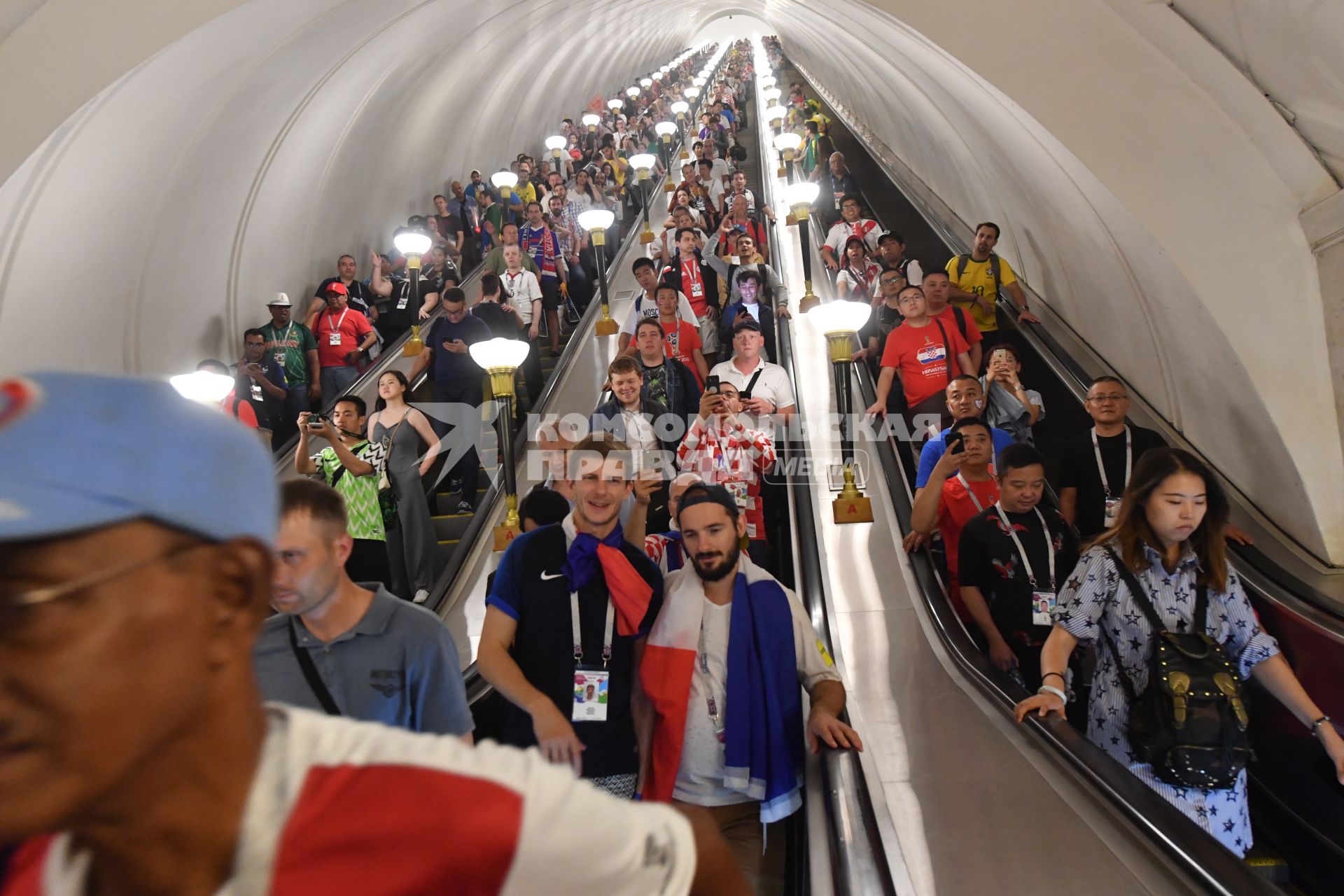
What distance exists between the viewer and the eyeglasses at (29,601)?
651mm

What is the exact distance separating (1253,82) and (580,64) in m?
21.7

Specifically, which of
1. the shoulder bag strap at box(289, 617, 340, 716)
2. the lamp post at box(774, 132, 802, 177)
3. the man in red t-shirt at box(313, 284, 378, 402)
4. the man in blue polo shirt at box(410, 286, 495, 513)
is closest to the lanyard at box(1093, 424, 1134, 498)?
the shoulder bag strap at box(289, 617, 340, 716)

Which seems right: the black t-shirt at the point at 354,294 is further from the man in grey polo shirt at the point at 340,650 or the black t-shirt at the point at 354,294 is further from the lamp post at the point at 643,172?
the man in grey polo shirt at the point at 340,650

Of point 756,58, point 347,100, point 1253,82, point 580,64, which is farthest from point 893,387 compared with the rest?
point 756,58

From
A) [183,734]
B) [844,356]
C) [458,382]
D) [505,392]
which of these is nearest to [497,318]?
[458,382]

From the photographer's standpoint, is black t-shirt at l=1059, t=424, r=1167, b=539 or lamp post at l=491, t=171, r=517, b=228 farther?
lamp post at l=491, t=171, r=517, b=228

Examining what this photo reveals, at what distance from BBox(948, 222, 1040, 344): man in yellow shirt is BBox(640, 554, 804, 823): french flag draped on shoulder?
6.40 meters

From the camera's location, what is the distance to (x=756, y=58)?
135 ft

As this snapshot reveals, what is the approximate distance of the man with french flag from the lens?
10.0ft

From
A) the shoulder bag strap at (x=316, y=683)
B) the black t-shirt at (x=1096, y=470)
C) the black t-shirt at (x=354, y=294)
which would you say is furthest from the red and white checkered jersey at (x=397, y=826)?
the black t-shirt at (x=354, y=294)

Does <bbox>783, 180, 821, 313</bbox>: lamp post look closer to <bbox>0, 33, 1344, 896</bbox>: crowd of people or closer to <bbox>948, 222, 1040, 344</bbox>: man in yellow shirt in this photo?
<bbox>0, 33, 1344, 896</bbox>: crowd of people

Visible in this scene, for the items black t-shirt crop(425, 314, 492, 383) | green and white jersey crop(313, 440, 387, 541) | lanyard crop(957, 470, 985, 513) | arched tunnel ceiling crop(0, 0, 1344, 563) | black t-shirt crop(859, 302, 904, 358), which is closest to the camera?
lanyard crop(957, 470, 985, 513)

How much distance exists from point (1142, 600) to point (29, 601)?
124 inches

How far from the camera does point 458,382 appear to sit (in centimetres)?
816
